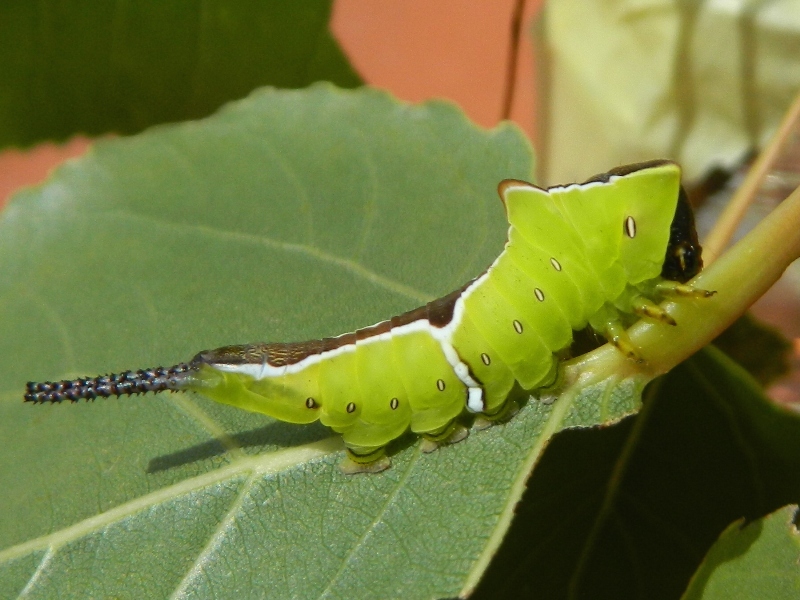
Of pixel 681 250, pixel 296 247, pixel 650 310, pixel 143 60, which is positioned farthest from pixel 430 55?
pixel 650 310

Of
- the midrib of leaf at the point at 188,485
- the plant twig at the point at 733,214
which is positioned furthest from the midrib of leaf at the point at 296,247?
the plant twig at the point at 733,214

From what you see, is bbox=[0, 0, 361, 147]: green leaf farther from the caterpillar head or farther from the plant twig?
the caterpillar head

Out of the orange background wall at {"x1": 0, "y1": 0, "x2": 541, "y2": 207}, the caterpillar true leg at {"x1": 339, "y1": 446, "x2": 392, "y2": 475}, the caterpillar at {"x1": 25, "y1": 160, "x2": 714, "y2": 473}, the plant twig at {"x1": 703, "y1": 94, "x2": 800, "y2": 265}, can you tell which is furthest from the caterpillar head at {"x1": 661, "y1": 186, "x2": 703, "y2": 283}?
the orange background wall at {"x1": 0, "y1": 0, "x2": 541, "y2": 207}

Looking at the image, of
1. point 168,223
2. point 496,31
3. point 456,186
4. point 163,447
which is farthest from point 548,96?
point 163,447

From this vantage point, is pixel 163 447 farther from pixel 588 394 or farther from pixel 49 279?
pixel 588 394

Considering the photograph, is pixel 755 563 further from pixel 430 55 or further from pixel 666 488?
pixel 430 55

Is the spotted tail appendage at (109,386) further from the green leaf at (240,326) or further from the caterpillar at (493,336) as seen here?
the green leaf at (240,326)

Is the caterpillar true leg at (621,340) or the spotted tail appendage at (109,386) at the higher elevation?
the caterpillar true leg at (621,340)
